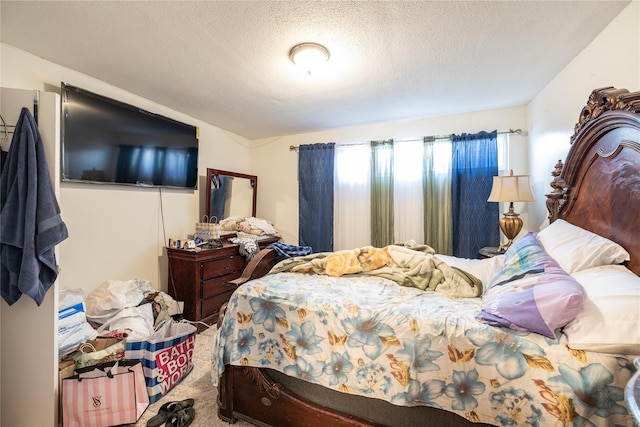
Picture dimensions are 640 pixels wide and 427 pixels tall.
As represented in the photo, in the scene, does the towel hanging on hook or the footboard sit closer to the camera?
the footboard

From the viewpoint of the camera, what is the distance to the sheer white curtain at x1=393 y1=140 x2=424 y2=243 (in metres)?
3.26

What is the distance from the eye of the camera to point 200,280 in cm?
272

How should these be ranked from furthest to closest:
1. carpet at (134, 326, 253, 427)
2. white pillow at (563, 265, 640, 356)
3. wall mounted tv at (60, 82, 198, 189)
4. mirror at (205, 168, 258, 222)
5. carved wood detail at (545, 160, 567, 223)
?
1. mirror at (205, 168, 258, 222)
2. wall mounted tv at (60, 82, 198, 189)
3. carved wood detail at (545, 160, 567, 223)
4. carpet at (134, 326, 253, 427)
5. white pillow at (563, 265, 640, 356)

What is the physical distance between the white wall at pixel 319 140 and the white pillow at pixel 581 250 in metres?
Answer: 1.57

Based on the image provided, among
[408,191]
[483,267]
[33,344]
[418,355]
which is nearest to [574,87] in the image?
[483,267]

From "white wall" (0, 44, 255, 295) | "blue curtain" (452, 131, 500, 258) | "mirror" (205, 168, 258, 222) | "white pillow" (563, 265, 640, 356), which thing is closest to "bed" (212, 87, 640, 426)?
"white pillow" (563, 265, 640, 356)

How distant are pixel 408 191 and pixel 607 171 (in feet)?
6.28

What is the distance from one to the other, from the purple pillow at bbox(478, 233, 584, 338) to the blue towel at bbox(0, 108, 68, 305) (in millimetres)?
2140

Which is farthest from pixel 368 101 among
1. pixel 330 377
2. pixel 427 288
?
pixel 330 377

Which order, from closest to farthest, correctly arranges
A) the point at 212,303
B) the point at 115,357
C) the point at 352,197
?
1. the point at 115,357
2. the point at 212,303
3. the point at 352,197

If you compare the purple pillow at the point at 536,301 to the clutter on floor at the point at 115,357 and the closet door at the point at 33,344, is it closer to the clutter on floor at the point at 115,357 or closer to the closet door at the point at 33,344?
the clutter on floor at the point at 115,357

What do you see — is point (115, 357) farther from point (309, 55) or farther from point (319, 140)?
point (319, 140)

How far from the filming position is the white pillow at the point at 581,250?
1.26m

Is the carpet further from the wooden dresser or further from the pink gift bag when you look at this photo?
the wooden dresser
